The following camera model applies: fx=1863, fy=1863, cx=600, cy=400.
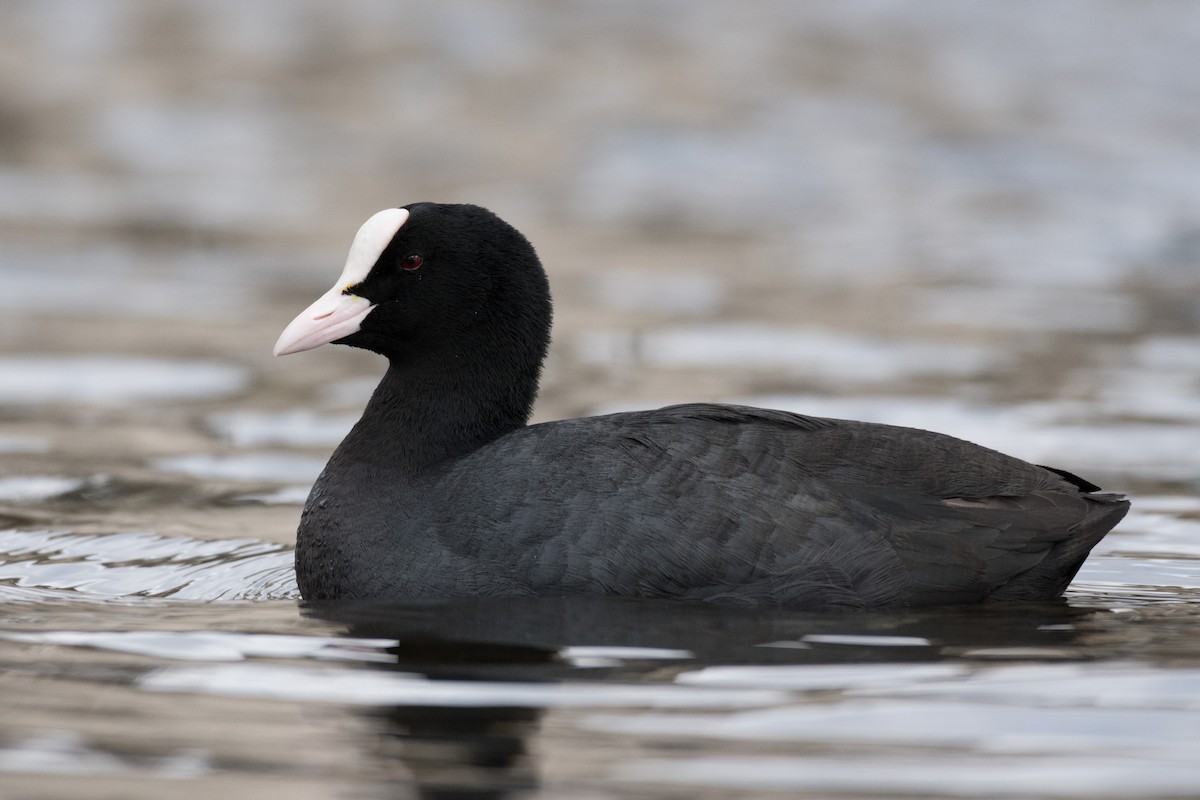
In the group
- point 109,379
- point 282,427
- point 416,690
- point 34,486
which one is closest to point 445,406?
point 416,690

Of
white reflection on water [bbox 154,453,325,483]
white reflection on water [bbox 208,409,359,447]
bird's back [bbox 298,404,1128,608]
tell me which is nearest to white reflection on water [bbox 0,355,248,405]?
white reflection on water [bbox 208,409,359,447]

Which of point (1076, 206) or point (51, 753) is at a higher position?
point (1076, 206)

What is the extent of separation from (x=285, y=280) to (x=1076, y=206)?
639 centimetres

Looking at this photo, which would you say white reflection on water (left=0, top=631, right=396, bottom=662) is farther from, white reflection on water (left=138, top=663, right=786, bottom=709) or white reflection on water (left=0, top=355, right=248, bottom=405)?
white reflection on water (left=0, top=355, right=248, bottom=405)

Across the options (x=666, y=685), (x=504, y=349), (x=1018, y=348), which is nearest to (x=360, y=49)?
(x=1018, y=348)

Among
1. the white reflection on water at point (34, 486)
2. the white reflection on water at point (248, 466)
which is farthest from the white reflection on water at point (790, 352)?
the white reflection on water at point (34, 486)

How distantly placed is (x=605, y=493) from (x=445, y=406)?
2.24 ft

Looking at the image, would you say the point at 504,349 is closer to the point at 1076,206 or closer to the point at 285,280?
the point at 285,280

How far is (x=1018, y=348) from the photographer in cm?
951

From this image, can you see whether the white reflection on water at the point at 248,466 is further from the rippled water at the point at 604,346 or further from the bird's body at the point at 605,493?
the bird's body at the point at 605,493

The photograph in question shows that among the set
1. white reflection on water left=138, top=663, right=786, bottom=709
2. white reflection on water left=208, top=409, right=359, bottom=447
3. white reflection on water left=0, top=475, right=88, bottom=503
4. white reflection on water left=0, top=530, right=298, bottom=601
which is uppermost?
white reflection on water left=208, top=409, right=359, bottom=447

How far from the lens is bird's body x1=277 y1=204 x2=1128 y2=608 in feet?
14.8

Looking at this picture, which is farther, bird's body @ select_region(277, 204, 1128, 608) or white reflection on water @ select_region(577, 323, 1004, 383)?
white reflection on water @ select_region(577, 323, 1004, 383)

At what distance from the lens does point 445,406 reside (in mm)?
5012
